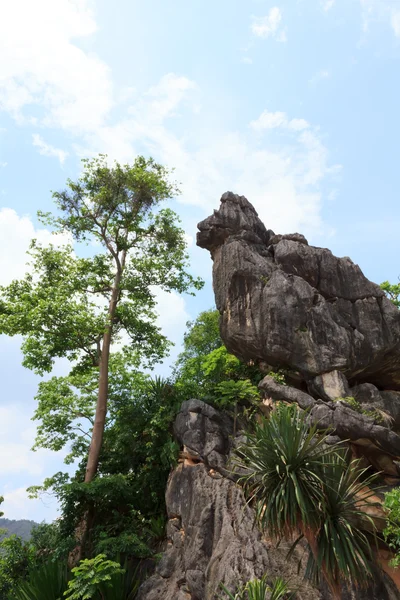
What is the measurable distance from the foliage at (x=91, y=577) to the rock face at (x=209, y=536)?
137 centimetres

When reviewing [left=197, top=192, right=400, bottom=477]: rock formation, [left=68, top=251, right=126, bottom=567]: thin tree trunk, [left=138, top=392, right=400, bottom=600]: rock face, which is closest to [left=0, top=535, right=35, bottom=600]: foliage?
[left=68, top=251, right=126, bottom=567]: thin tree trunk

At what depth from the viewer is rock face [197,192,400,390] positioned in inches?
579

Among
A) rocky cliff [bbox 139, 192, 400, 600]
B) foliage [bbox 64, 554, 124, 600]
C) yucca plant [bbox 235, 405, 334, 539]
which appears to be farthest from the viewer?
rocky cliff [bbox 139, 192, 400, 600]

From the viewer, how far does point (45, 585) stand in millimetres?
10289

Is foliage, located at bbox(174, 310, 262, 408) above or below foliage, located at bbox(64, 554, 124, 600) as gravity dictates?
above

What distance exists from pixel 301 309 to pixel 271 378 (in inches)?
116

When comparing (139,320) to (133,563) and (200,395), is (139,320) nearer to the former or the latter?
(200,395)

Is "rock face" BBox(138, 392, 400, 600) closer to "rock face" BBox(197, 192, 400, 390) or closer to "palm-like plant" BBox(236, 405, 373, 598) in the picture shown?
"palm-like plant" BBox(236, 405, 373, 598)

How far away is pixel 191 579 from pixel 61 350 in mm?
8806

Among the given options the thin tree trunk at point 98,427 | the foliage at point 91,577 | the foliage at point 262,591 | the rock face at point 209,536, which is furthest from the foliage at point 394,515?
the thin tree trunk at point 98,427

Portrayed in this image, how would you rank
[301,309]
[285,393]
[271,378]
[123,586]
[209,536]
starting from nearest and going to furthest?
[123,586], [209,536], [285,393], [271,378], [301,309]

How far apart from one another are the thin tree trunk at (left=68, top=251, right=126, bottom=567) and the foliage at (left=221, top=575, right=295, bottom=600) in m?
5.10

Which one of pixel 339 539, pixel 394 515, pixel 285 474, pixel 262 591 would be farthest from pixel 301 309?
pixel 262 591

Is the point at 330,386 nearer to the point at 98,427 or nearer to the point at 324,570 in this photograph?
the point at 324,570
